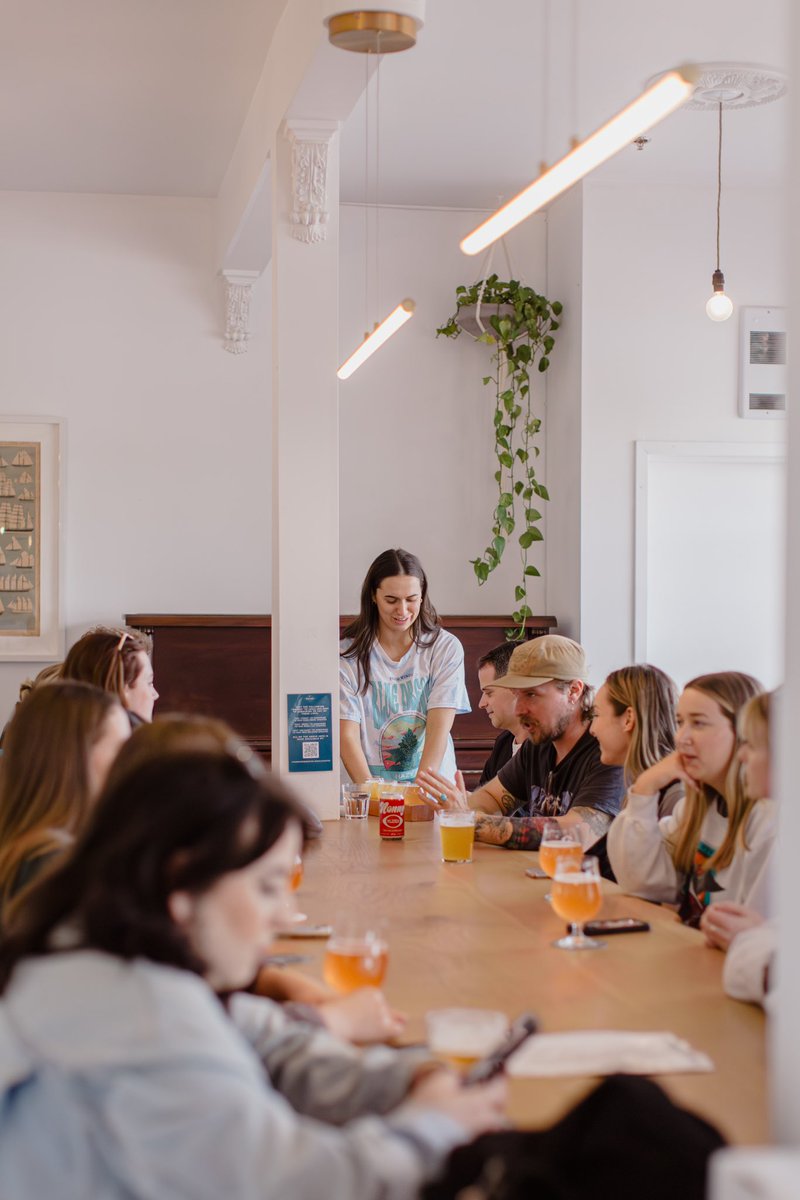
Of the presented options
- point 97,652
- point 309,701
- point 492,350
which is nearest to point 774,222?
point 492,350

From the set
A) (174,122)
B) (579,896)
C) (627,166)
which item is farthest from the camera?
(627,166)

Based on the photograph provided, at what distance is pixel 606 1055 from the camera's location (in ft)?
5.77

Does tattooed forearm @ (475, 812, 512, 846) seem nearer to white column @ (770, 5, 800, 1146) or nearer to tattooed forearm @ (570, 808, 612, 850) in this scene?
tattooed forearm @ (570, 808, 612, 850)

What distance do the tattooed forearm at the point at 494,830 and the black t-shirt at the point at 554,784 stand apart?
0.05 feet

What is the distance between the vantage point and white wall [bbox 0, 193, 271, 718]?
20.4ft

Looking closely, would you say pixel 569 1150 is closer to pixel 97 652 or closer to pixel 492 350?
pixel 97 652

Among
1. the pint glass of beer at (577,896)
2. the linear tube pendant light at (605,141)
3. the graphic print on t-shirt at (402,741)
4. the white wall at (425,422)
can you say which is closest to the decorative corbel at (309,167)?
the linear tube pendant light at (605,141)

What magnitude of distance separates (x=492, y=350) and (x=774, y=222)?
1.49 meters

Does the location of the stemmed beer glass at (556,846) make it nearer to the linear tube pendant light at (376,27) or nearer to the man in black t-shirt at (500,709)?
the man in black t-shirt at (500,709)

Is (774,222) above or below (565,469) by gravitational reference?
above

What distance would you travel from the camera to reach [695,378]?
631 centimetres

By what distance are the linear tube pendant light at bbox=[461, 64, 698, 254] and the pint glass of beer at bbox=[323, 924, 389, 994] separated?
1392 millimetres

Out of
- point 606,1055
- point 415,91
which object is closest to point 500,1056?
point 606,1055

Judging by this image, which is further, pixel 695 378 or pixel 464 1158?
pixel 695 378
